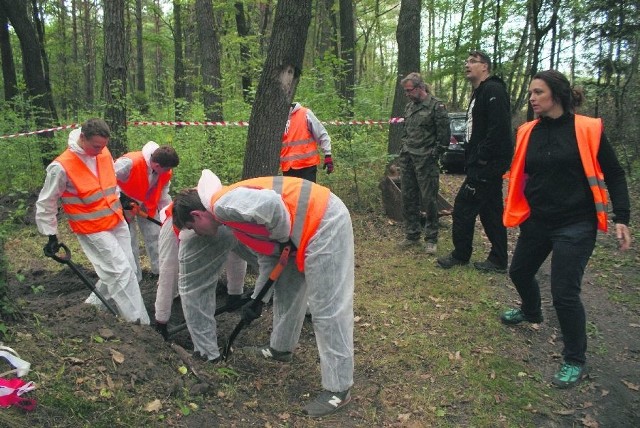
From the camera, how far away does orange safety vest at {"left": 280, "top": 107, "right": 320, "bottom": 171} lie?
6.27 metres

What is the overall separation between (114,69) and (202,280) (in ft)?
17.7

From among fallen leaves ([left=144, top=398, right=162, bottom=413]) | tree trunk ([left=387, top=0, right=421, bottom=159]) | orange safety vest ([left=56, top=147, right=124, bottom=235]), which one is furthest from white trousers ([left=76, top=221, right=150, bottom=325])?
tree trunk ([left=387, top=0, right=421, bottom=159])

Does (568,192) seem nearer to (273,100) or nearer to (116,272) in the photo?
(273,100)

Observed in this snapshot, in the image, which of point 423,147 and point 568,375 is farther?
point 423,147

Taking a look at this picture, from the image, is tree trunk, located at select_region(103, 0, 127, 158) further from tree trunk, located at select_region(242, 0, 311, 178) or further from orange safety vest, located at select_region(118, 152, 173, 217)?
tree trunk, located at select_region(242, 0, 311, 178)

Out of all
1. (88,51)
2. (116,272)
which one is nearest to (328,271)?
(116,272)

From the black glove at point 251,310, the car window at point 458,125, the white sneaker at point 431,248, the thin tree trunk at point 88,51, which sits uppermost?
the thin tree trunk at point 88,51

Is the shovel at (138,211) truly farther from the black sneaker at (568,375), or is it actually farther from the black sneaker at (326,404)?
the black sneaker at (568,375)

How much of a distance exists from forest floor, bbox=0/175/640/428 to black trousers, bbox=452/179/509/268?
1.45 ft

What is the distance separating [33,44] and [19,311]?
10080 millimetres

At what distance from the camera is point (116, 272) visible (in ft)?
13.8

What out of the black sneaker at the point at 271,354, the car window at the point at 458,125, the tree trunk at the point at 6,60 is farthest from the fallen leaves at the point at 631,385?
the tree trunk at the point at 6,60

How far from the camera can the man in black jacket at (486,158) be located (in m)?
5.10

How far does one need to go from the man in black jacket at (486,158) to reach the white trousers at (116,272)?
140 inches
